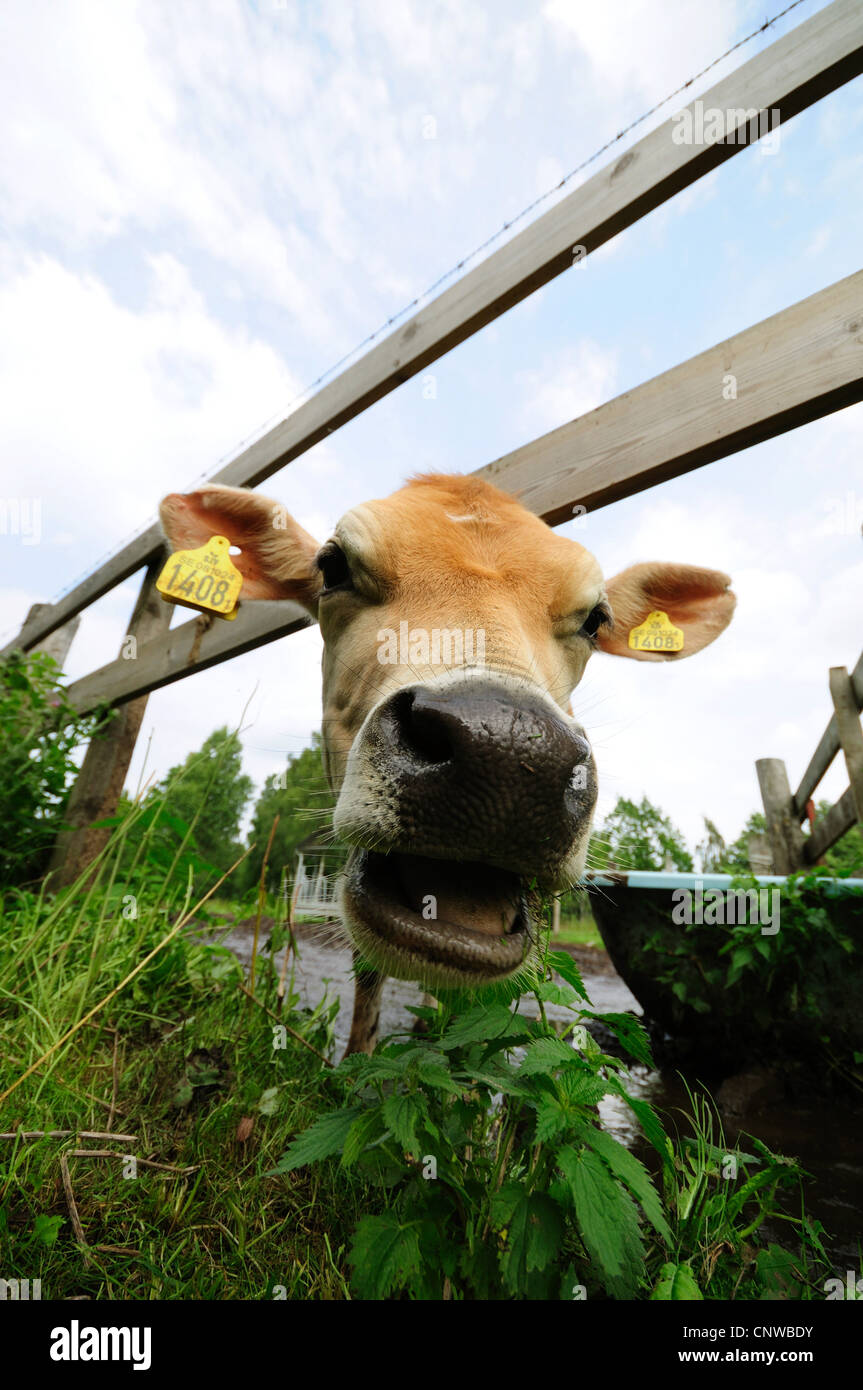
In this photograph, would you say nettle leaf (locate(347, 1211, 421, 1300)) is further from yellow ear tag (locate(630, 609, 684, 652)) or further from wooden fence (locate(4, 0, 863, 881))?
yellow ear tag (locate(630, 609, 684, 652))

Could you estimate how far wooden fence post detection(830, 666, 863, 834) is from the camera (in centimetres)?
464

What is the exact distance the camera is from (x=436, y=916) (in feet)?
4.91

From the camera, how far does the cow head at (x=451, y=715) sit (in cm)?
138

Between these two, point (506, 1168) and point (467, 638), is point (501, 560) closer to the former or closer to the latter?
point (467, 638)

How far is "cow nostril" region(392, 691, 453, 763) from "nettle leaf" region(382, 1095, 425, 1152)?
69 cm

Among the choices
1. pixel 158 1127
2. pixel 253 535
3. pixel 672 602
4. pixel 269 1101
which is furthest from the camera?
pixel 672 602

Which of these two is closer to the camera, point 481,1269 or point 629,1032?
point 481,1269

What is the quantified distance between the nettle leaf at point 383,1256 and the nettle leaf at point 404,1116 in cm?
17

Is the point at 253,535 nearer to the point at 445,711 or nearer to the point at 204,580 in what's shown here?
the point at 204,580

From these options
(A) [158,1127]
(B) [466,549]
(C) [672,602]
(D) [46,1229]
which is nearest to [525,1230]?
(D) [46,1229]

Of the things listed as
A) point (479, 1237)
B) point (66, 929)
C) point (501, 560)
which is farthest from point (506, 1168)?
point (66, 929)

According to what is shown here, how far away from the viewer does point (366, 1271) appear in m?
1.17

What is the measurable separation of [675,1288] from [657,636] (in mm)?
2878
